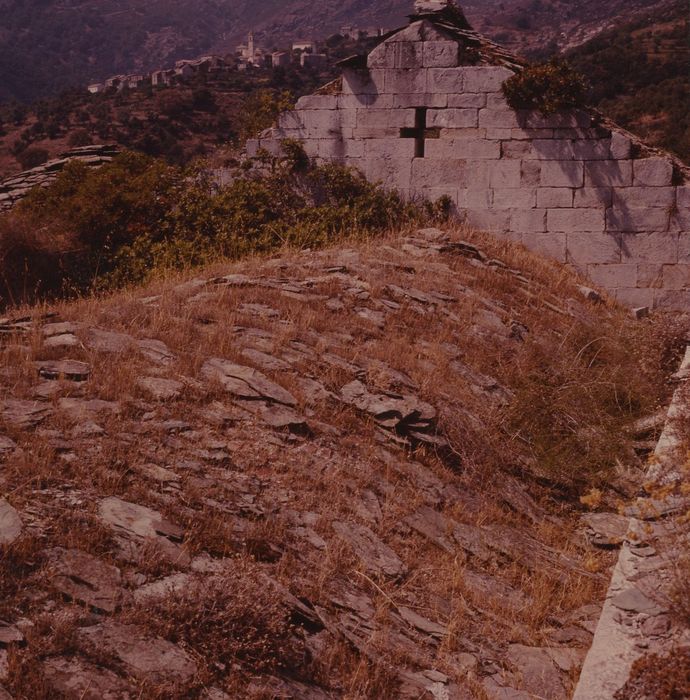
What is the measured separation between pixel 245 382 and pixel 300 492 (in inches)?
51.1

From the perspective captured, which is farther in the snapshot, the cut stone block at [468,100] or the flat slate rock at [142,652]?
the cut stone block at [468,100]

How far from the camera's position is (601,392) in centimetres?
728

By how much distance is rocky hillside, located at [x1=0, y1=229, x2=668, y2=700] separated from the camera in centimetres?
329

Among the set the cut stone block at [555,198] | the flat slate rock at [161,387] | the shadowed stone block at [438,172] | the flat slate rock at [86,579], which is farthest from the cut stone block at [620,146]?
the flat slate rock at [86,579]

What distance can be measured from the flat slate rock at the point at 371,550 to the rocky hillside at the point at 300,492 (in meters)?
0.01

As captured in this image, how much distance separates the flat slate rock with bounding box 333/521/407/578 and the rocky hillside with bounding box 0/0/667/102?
3879 inches

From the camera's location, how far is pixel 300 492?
4684 millimetres

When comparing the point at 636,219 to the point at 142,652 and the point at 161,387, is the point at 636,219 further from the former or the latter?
the point at 142,652

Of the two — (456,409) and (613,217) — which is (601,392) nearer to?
(456,409)

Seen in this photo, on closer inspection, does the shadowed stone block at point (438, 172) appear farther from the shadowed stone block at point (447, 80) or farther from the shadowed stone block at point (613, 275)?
the shadowed stone block at point (613, 275)

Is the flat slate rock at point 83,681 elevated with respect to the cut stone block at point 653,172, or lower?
lower

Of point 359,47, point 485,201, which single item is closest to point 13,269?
point 485,201

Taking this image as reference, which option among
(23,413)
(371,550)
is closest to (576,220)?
(371,550)

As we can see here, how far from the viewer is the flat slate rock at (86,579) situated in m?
3.27
